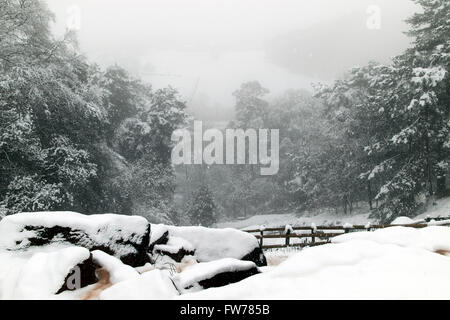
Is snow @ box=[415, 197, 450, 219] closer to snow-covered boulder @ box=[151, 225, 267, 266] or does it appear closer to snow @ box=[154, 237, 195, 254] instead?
snow-covered boulder @ box=[151, 225, 267, 266]

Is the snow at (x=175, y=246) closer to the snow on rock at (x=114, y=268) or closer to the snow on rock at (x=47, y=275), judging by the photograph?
the snow on rock at (x=114, y=268)

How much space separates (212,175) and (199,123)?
1451cm

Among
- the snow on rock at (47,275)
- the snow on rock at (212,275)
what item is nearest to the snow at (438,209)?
the snow on rock at (212,275)

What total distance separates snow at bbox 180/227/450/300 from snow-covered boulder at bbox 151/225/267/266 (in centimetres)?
370

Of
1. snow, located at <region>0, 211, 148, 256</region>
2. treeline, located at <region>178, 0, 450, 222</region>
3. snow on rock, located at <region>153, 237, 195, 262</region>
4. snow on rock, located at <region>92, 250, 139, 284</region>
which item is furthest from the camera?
treeline, located at <region>178, 0, 450, 222</region>

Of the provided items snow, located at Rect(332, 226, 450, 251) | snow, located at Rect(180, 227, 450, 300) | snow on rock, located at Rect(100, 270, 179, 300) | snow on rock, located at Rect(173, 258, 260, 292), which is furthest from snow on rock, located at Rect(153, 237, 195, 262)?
snow, located at Rect(332, 226, 450, 251)

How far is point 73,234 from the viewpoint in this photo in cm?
726

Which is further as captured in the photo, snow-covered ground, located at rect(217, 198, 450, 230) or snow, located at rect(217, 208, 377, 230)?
snow, located at rect(217, 208, 377, 230)

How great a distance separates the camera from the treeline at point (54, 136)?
1438 centimetres

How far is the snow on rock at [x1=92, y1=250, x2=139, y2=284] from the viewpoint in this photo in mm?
6020

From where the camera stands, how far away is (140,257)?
7.54 meters

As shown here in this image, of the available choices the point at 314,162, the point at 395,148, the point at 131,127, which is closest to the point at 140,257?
the point at 395,148
